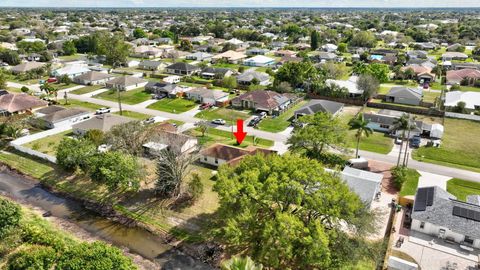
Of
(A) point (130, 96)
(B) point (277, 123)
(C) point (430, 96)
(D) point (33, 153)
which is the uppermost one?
(A) point (130, 96)

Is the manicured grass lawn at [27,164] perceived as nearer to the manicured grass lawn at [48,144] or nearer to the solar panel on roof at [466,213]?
the manicured grass lawn at [48,144]

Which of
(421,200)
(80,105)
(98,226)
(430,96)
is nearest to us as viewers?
(421,200)

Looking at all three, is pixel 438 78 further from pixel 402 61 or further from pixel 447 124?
pixel 447 124

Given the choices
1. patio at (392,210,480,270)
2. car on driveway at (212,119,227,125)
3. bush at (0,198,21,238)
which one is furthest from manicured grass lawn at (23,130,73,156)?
patio at (392,210,480,270)

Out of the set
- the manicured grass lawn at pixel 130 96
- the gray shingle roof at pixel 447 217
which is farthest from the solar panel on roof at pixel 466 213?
the manicured grass lawn at pixel 130 96

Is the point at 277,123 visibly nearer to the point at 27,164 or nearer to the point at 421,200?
the point at 421,200

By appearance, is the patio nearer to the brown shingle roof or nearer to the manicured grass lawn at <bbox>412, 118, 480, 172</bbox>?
the manicured grass lawn at <bbox>412, 118, 480, 172</bbox>

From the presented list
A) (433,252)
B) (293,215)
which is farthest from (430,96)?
(293,215)

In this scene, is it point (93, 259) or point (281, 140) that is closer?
point (93, 259)
